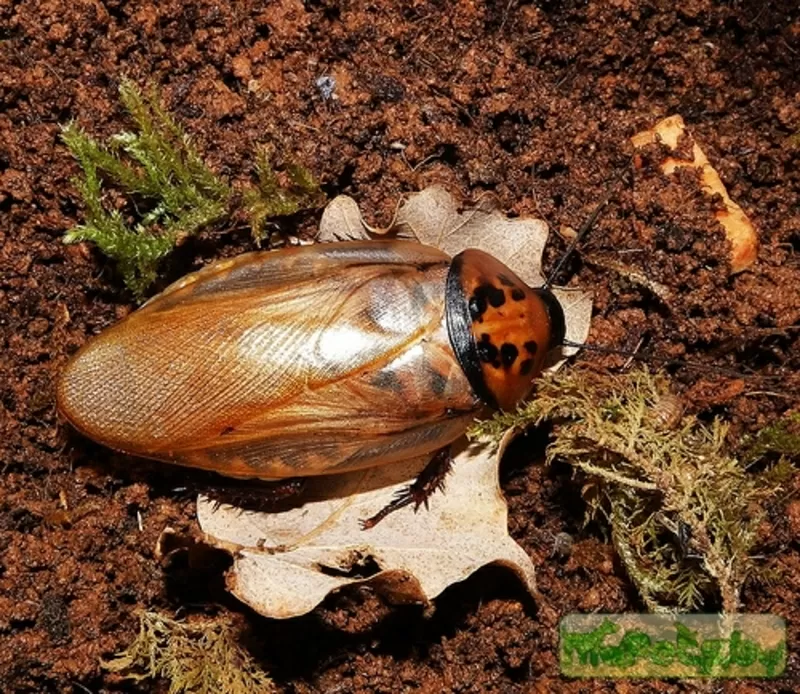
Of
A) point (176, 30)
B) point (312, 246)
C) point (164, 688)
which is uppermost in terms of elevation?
point (176, 30)

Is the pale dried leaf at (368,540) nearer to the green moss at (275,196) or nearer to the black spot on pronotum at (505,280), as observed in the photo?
the black spot on pronotum at (505,280)

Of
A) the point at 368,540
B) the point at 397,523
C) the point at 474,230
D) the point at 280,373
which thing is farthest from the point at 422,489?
the point at 474,230

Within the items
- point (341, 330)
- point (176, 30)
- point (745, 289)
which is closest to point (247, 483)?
point (341, 330)

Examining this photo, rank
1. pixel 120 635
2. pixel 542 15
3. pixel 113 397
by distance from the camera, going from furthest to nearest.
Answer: pixel 542 15 < pixel 120 635 < pixel 113 397

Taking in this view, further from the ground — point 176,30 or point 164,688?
point 176,30

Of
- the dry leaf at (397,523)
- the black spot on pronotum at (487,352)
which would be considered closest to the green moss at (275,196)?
the dry leaf at (397,523)

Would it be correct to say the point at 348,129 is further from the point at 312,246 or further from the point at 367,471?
the point at 367,471

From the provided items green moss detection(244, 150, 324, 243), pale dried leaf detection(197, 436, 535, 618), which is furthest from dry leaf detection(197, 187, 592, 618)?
green moss detection(244, 150, 324, 243)
